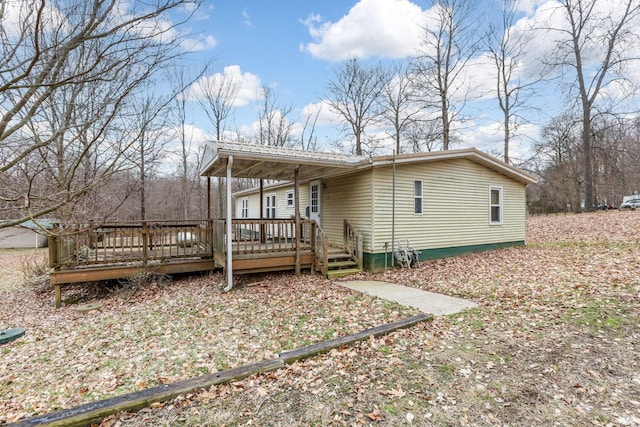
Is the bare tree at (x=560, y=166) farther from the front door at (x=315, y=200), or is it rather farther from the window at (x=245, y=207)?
the window at (x=245, y=207)

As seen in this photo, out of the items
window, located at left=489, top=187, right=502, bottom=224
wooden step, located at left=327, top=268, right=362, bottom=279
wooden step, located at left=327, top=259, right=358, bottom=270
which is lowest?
wooden step, located at left=327, top=268, right=362, bottom=279

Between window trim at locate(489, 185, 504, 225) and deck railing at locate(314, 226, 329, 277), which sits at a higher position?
window trim at locate(489, 185, 504, 225)

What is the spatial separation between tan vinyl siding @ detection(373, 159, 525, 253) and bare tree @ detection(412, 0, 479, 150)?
9.37 m

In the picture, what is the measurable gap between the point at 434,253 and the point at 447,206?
170 cm

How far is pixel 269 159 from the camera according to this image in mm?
7309

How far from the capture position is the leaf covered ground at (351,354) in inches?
117

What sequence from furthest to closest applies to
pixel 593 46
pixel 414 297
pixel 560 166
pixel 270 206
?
pixel 560 166 < pixel 593 46 < pixel 270 206 < pixel 414 297

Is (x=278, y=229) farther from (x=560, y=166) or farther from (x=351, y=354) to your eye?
(x=560, y=166)

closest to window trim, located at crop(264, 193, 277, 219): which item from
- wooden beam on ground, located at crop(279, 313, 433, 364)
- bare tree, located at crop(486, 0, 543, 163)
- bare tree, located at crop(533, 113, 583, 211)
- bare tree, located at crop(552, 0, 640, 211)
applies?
wooden beam on ground, located at crop(279, 313, 433, 364)

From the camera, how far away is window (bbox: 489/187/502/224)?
39.4ft

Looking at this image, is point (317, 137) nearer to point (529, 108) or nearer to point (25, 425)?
point (529, 108)

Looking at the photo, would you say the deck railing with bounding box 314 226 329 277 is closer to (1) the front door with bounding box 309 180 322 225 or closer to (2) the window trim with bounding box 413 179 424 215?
(1) the front door with bounding box 309 180 322 225

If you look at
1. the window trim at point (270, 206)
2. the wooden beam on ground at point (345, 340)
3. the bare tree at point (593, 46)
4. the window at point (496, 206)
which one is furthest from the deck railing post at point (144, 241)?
the bare tree at point (593, 46)

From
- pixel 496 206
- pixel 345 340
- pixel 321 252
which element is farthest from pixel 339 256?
pixel 496 206
